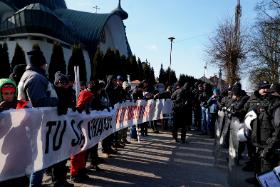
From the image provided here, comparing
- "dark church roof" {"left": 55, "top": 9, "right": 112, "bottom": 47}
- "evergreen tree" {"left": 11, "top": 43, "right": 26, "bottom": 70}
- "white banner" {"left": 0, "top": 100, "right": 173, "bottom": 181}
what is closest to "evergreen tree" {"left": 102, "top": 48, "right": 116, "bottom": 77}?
"evergreen tree" {"left": 11, "top": 43, "right": 26, "bottom": 70}

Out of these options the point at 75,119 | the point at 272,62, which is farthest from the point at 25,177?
the point at 272,62

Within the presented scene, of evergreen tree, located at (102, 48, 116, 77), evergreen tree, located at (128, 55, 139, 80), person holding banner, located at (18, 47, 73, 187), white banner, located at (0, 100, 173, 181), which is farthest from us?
evergreen tree, located at (128, 55, 139, 80)

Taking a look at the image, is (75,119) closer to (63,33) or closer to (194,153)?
(194,153)

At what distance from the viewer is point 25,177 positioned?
4.61 metres

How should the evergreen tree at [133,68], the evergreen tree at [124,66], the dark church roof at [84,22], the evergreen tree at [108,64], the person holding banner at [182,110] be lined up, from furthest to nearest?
the dark church roof at [84,22] < the evergreen tree at [133,68] < the evergreen tree at [124,66] < the evergreen tree at [108,64] < the person holding banner at [182,110]

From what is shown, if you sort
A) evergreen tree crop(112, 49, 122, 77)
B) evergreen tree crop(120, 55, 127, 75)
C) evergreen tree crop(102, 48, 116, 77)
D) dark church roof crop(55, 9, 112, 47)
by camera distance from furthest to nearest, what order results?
dark church roof crop(55, 9, 112, 47) → evergreen tree crop(120, 55, 127, 75) → evergreen tree crop(112, 49, 122, 77) → evergreen tree crop(102, 48, 116, 77)

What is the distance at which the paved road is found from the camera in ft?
25.8

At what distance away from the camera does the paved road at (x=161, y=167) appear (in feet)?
25.8

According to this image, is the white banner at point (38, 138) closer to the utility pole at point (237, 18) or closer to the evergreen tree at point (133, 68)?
the utility pole at point (237, 18)

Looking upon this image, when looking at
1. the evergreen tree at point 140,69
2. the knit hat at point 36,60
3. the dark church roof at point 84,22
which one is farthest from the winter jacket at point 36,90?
the dark church roof at point 84,22

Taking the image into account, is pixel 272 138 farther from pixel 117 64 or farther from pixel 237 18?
pixel 117 64

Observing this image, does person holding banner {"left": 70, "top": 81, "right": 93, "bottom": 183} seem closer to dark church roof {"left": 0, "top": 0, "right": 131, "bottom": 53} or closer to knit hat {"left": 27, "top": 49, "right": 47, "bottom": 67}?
knit hat {"left": 27, "top": 49, "right": 47, "bottom": 67}

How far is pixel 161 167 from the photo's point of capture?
30.5ft

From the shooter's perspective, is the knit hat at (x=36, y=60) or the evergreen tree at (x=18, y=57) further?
the evergreen tree at (x=18, y=57)
